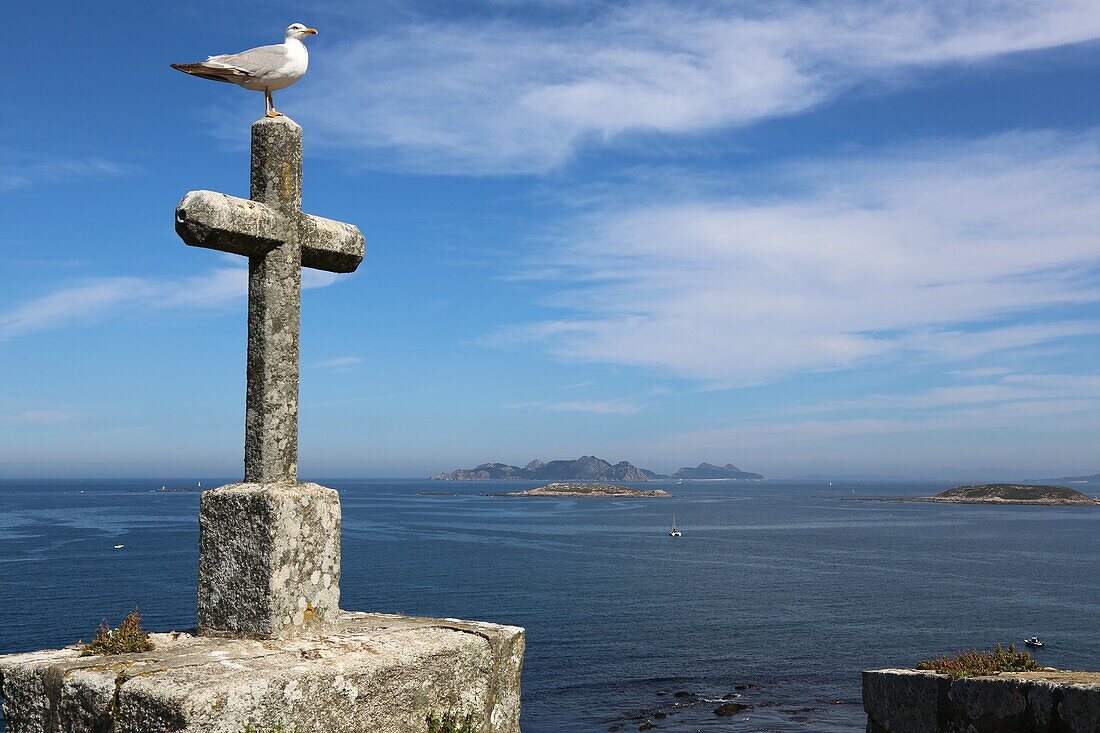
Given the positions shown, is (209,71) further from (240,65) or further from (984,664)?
(984,664)

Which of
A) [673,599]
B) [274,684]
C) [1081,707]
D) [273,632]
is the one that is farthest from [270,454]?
[673,599]

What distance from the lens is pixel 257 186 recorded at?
543cm

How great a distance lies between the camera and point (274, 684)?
406cm

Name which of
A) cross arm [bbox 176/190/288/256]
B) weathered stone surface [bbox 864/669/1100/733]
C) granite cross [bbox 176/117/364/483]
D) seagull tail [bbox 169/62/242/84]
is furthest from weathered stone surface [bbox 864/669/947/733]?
seagull tail [bbox 169/62/242/84]

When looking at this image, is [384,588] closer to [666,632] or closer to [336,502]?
[666,632]

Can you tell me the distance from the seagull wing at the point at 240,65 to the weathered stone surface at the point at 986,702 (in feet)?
27.2

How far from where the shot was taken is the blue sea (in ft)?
128

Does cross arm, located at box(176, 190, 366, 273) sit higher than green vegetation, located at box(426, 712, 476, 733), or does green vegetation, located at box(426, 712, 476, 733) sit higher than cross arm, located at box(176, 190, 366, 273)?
cross arm, located at box(176, 190, 366, 273)

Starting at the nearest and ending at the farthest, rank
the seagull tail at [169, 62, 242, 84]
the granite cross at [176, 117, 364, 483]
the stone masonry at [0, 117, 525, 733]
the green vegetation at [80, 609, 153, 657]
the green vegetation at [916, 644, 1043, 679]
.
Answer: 1. the stone masonry at [0, 117, 525, 733]
2. the green vegetation at [80, 609, 153, 657]
3. the granite cross at [176, 117, 364, 483]
4. the seagull tail at [169, 62, 242, 84]
5. the green vegetation at [916, 644, 1043, 679]

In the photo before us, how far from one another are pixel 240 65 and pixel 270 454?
252 cm

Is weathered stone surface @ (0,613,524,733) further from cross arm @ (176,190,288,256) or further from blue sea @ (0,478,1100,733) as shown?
blue sea @ (0,478,1100,733)

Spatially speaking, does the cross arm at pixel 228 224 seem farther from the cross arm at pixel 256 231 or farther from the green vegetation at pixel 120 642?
the green vegetation at pixel 120 642

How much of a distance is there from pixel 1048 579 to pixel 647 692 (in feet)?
166

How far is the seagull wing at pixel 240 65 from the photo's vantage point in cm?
541
